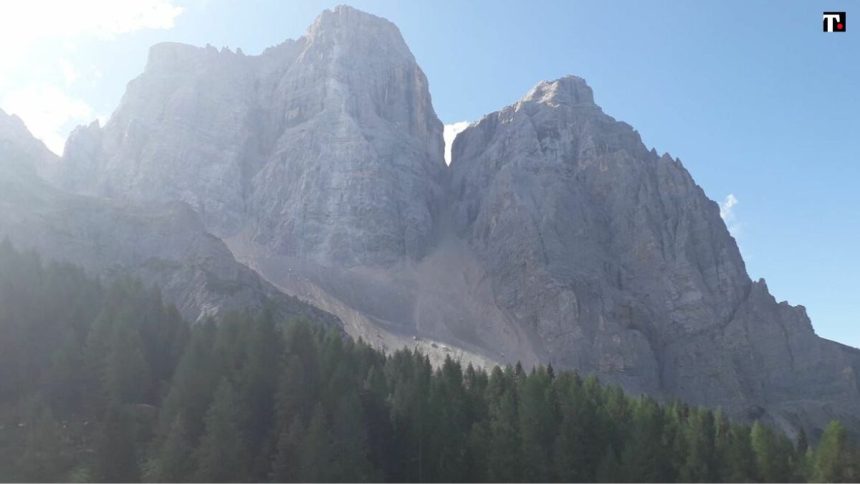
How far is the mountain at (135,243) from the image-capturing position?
15012 centimetres

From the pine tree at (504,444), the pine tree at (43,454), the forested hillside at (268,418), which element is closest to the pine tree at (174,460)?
the forested hillside at (268,418)

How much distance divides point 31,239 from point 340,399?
386ft

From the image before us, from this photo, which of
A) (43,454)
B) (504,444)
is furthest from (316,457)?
(504,444)

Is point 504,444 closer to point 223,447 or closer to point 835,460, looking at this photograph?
point 223,447

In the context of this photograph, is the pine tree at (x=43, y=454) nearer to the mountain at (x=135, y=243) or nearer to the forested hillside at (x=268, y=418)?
the forested hillside at (x=268, y=418)

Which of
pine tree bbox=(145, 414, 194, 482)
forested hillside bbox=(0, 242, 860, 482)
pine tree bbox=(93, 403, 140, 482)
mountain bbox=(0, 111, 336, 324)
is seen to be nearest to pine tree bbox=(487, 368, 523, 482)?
forested hillside bbox=(0, 242, 860, 482)

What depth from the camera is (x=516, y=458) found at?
222ft

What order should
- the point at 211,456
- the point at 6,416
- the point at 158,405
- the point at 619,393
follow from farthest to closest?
1. the point at 619,393
2. the point at 158,405
3. the point at 6,416
4. the point at 211,456

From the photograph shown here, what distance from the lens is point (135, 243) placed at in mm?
182500

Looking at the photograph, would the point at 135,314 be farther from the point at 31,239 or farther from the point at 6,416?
the point at 31,239

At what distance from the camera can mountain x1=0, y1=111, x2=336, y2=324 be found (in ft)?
493

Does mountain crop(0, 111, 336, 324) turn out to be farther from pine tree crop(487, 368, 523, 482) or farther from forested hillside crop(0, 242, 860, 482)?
pine tree crop(487, 368, 523, 482)

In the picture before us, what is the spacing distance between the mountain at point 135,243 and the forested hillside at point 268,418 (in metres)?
57.6

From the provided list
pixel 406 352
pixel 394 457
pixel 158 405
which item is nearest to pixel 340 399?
pixel 394 457
